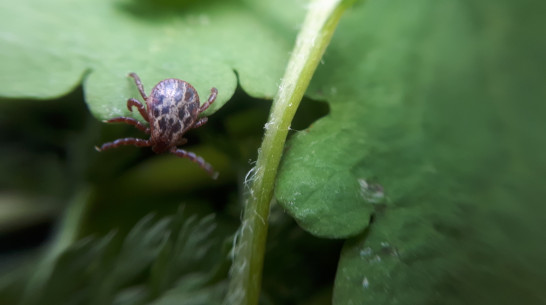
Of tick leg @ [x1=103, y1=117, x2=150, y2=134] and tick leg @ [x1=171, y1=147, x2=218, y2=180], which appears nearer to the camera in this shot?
tick leg @ [x1=103, y1=117, x2=150, y2=134]

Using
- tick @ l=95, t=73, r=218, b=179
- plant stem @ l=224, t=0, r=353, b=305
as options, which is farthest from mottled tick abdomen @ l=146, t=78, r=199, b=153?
plant stem @ l=224, t=0, r=353, b=305

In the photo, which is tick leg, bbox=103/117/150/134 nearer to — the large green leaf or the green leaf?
the green leaf

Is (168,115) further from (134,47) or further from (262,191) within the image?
(262,191)

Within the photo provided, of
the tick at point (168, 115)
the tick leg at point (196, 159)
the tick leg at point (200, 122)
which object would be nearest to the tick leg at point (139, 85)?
the tick at point (168, 115)

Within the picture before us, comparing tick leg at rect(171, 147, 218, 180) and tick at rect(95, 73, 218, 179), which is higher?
tick at rect(95, 73, 218, 179)

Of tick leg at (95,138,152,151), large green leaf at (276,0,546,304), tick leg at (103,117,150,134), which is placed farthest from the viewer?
tick leg at (95,138,152,151)

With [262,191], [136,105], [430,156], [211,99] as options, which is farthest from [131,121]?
[430,156]
